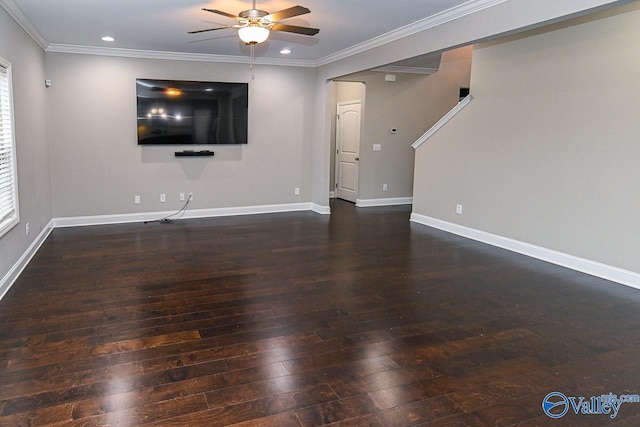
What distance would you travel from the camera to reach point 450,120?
655cm

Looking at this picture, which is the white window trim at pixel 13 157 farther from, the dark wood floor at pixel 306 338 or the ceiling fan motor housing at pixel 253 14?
the ceiling fan motor housing at pixel 253 14

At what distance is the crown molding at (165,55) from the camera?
6371 mm

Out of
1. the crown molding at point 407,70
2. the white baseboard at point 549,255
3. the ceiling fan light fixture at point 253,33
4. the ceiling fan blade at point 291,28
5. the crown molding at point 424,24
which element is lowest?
the white baseboard at point 549,255

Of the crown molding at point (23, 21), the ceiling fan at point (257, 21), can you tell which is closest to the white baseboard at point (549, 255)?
the ceiling fan at point (257, 21)

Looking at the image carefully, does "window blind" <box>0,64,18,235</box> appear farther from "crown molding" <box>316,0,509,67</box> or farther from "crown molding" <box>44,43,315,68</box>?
"crown molding" <box>316,0,509,67</box>

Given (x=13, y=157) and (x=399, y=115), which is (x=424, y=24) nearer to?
(x=399, y=115)

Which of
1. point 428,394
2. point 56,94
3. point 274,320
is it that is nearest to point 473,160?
point 274,320

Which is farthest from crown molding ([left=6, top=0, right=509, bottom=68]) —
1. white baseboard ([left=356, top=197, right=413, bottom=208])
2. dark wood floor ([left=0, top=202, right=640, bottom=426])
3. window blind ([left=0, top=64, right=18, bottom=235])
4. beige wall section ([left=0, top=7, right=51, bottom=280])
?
white baseboard ([left=356, top=197, right=413, bottom=208])

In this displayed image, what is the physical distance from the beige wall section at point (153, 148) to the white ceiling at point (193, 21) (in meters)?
0.40

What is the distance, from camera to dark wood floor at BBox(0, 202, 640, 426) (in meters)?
2.37

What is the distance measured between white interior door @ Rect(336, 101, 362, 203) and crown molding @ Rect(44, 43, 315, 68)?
157cm

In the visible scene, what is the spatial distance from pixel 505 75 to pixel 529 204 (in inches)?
61.6

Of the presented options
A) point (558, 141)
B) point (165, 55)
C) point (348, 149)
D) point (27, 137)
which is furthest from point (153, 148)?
point (558, 141)

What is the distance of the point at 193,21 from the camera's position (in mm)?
5023
